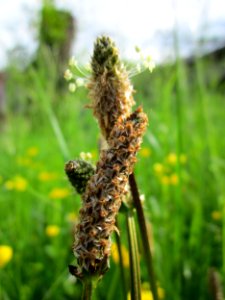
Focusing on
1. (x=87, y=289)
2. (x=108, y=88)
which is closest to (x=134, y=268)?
(x=87, y=289)

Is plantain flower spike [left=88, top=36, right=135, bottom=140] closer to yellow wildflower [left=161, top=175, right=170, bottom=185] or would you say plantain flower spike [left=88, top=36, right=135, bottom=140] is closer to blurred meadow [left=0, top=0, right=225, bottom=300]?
blurred meadow [left=0, top=0, right=225, bottom=300]

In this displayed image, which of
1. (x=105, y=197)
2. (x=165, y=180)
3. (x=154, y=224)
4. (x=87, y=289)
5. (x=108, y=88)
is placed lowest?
(x=87, y=289)

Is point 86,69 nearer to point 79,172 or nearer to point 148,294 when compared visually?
point 79,172

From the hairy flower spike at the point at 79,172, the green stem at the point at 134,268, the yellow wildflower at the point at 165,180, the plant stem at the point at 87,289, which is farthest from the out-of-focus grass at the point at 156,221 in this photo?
the plant stem at the point at 87,289

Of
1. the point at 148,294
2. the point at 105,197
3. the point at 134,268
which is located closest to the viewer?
the point at 105,197

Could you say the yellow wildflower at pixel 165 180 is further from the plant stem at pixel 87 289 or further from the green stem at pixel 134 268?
the plant stem at pixel 87 289
